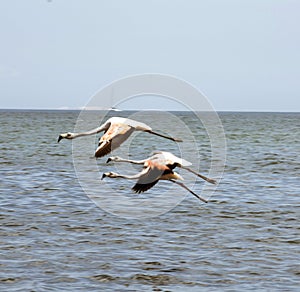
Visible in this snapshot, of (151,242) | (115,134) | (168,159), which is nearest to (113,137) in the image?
(115,134)

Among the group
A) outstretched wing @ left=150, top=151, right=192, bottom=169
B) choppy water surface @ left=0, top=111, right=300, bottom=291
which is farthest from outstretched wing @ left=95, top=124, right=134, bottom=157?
choppy water surface @ left=0, top=111, right=300, bottom=291

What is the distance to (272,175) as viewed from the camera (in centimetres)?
4162

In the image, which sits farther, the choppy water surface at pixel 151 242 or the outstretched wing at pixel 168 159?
the choppy water surface at pixel 151 242

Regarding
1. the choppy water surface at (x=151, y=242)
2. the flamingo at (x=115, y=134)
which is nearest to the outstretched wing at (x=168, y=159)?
the flamingo at (x=115, y=134)

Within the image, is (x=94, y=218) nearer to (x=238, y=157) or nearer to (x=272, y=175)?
(x=272, y=175)

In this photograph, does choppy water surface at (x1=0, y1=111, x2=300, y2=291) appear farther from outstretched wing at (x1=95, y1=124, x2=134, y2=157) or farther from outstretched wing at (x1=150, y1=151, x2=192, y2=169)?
outstretched wing at (x1=150, y1=151, x2=192, y2=169)

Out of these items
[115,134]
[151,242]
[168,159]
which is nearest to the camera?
[168,159]

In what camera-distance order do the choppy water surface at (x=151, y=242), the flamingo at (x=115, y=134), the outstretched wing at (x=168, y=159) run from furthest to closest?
the choppy water surface at (x=151, y=242) → the flamingo at (x=115, y=134) → the outstretched wing at (x=168, y=159)

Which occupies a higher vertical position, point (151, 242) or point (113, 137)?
point (113, 137)

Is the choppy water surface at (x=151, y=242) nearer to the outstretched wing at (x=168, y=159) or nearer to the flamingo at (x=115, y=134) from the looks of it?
the flamingo at (x=115, y=134)

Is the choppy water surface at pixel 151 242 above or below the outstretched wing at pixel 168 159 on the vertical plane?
below

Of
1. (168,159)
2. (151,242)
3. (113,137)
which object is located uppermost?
(113,137)

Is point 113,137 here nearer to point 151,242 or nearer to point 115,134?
point 115,134

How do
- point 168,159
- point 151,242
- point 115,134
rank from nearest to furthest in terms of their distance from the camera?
point 168,159
point 115,134
point 151,242
